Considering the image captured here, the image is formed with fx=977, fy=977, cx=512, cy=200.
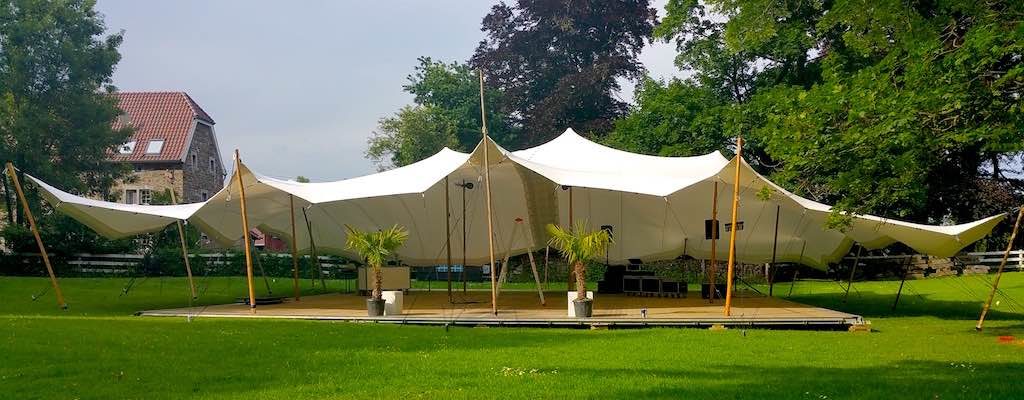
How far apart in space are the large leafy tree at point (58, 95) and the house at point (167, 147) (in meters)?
4.25

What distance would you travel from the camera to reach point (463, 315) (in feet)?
46.3

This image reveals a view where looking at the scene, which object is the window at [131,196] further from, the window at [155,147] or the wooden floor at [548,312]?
the wooden floor at [548,312]

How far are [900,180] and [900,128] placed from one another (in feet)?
5.30

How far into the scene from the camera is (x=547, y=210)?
2066 cm

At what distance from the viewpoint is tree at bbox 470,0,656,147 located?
3750 centimetres

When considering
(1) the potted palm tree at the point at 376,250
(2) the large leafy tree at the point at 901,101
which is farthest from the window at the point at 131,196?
(2) the large leafy tree at the point at 901,101

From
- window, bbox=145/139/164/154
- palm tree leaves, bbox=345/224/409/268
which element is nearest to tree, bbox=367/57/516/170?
window, bbox=145/139/164/154

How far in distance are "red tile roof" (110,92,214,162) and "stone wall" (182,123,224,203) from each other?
1.77ft

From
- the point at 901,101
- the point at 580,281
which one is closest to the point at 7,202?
the point at 580,281

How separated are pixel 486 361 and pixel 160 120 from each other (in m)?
35.4

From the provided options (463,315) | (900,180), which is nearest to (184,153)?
(463,315)

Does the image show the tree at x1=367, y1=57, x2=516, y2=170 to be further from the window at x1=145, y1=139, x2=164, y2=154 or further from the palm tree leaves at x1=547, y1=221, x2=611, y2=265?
the palm tree leaves at x1=547, y1=221, x2=611, y2=265

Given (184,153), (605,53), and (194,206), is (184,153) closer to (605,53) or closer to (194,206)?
(605,53)

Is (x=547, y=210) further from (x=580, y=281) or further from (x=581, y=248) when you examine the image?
(x=580, y=281)
